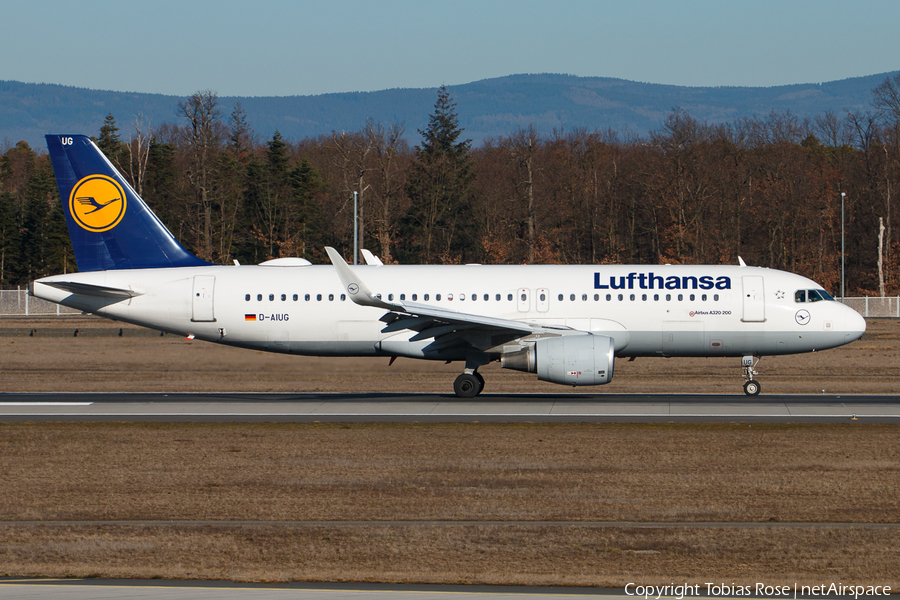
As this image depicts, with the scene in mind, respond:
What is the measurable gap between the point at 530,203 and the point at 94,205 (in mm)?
50469

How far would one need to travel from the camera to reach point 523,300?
2627 cm

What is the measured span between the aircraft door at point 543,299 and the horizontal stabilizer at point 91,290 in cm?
1117

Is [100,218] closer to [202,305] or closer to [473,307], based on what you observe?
[202,305]

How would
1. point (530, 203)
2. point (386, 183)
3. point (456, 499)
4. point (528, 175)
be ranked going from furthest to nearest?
1. point (528, 175)
2. point (530, 203)
3. point (386, 183)
4. point (456, 499)

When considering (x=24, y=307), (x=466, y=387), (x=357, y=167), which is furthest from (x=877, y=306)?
(x=24, y=307)

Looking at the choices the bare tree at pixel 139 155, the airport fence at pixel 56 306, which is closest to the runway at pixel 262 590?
the airport fence at pixel 56 306

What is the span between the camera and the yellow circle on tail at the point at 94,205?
27688 millimetres

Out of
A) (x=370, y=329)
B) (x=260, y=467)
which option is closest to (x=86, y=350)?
(x=370, y=329)

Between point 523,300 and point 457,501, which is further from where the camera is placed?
point 523,300

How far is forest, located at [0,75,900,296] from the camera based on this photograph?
7512 cm

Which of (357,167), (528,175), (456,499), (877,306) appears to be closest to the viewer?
(456,499)

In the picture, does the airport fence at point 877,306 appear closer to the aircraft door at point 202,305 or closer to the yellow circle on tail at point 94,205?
the aircraft door at point 202,305

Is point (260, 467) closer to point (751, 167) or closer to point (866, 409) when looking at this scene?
point (866, 409)

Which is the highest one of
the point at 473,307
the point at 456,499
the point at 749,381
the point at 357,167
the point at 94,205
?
the point at 357,167
